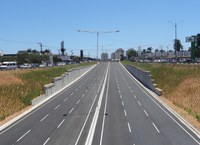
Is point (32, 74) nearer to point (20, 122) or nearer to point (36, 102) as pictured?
point (36, 102)

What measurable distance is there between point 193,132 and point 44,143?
1108 cm

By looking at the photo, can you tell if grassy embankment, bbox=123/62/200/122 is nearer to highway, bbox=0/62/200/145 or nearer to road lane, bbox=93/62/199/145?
road lane, bbox=93/62/199/145

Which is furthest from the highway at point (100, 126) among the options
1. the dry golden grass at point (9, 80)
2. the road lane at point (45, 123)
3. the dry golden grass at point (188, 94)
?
the dry golden grass at point (9, 80)

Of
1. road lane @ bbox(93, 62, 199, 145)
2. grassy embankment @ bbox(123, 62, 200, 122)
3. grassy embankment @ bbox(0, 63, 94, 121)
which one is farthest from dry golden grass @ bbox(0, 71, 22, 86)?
grassy embankment @ bbox(123, 62, 200, 122)

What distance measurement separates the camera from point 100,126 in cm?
3344

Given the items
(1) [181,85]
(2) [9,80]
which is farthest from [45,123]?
(1) [181,85]

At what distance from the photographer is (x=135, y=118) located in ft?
124

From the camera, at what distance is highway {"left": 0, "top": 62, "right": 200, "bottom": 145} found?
27.6 metres

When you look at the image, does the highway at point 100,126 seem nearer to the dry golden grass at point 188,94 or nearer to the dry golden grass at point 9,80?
the dry golden grass at point 188,94

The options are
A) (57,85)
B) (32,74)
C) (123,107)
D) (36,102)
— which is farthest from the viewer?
(32,74)

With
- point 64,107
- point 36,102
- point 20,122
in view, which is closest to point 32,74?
point 36,102

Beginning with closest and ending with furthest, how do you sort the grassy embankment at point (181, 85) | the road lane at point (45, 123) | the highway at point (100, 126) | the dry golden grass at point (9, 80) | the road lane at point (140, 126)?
1. the road lane at point (140, 126)
2. the highway at point (100, 126)
3. the road lane at point (45, 123)
4. the grassy embankment at point (181, 85)
5. the dry golden grass at point (9, 80)

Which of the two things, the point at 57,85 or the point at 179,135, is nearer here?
the point at 179,135

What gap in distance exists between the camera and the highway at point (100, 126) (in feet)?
90.6
